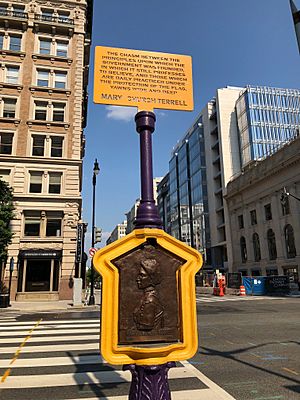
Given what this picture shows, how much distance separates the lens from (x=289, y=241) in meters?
43.9

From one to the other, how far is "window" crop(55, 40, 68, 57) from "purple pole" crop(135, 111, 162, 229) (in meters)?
32.1

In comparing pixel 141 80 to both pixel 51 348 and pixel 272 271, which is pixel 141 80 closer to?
pixel 51 348

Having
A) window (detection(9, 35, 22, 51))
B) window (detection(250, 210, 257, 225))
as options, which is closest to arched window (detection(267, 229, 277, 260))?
window (detection(250, 210, 257, 225))

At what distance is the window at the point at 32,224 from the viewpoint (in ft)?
88.8

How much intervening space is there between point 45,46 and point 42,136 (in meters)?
9.72

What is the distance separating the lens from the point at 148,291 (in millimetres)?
3416

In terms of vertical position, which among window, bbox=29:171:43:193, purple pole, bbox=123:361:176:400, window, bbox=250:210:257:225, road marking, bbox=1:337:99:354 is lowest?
road marking, bbox=1:337:99:354

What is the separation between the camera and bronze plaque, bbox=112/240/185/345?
3.29 m

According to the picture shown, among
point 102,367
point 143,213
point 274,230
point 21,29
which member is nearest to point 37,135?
point 21,29

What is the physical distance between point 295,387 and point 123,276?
4051 mm

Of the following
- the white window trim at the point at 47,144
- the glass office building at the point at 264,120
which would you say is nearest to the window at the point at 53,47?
the white window trim at the point at 47,144

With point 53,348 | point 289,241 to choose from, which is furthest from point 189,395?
point 289,241

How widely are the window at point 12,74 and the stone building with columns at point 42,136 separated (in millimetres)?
87

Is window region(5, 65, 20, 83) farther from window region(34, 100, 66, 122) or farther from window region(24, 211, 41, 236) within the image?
window region(24, 211, 41, 236)
